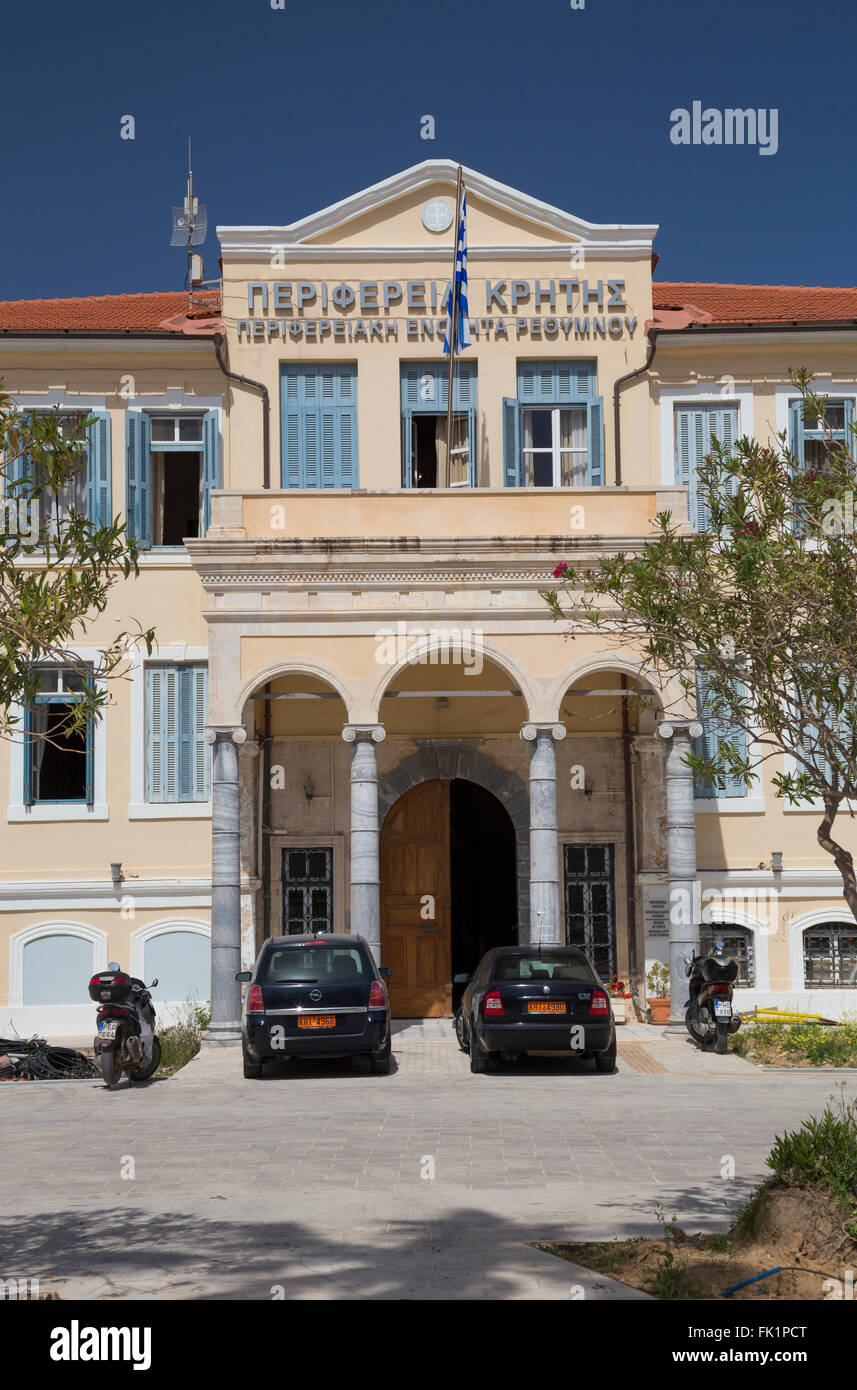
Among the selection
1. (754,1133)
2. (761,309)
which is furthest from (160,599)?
(754,1133)

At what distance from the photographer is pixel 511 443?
2270cm

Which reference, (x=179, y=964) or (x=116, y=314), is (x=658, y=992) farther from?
(x=116, y=314)

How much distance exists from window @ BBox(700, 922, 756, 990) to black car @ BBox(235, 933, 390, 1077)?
7.59m

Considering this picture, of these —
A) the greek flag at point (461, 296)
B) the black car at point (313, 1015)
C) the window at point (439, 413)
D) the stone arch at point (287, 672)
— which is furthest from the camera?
the window at point (439, 413)

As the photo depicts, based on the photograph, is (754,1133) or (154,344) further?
(154,344)

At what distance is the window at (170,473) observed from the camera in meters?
22.8

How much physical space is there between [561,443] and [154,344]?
20.8 feet

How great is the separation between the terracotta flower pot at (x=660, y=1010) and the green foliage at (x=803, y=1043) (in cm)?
201

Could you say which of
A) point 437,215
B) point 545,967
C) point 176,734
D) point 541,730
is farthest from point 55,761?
point 437,215

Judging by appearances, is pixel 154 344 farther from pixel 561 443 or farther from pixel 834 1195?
pixel 834 1195

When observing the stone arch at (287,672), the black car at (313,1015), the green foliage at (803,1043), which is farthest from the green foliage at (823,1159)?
the stone arch at (287,672)

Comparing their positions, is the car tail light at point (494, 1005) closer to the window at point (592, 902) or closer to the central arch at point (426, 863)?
the central arch at point (426, 863)

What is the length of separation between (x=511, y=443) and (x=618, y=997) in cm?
833
